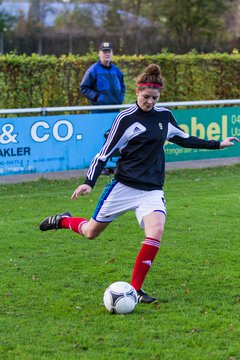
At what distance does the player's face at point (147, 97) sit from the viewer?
23.0 feet

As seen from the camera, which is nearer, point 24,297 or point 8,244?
point 24,297

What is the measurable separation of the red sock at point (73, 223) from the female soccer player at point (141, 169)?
31cm

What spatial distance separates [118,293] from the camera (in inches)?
262

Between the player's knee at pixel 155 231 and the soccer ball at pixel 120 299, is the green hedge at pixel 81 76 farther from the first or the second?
the soccer ball at pixel 120 299

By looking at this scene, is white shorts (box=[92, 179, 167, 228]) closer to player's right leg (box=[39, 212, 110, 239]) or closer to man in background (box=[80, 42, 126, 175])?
player's right leg (box=[39, 212, 110, 239])

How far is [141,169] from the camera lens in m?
7.18

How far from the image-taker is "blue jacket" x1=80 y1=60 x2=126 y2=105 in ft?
47.6

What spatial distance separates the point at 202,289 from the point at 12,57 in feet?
32.4

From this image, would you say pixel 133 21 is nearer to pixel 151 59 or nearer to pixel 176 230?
pixel 151 59

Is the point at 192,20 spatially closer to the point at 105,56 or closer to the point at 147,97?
the point at 105,56

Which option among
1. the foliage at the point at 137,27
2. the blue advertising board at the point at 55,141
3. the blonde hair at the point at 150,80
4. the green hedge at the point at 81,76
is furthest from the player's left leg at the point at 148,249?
the foliage at the point at 137,27

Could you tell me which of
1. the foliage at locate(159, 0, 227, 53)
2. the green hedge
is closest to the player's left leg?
the green hedge

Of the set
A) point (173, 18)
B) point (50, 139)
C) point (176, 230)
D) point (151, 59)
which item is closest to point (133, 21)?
point (173, 18)

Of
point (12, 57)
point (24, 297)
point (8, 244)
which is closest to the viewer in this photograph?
point (24, 297)
